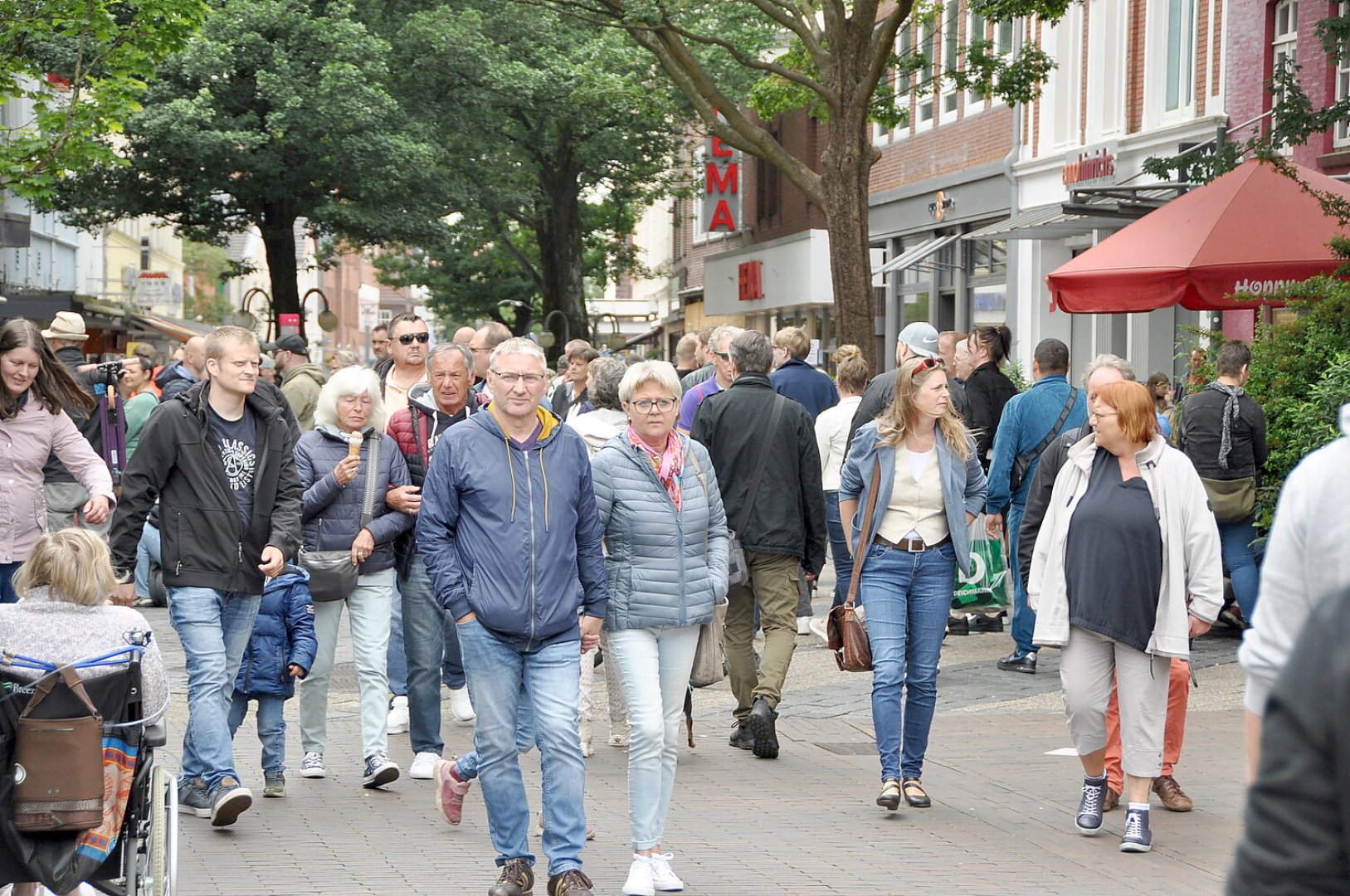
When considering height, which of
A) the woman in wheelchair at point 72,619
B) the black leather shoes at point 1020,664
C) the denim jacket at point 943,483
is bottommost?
the black leather shoes at point 1020,664

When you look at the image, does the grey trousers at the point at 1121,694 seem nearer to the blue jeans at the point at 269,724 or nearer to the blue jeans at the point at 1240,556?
the blue jeans at the point at 269,724

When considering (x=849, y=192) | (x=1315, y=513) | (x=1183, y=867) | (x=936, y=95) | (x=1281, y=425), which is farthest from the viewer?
(x=936, y=95)

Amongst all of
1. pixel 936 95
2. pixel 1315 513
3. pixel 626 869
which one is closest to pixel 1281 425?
pixel 626 869

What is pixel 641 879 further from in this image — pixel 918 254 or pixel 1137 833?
pixel 918 254

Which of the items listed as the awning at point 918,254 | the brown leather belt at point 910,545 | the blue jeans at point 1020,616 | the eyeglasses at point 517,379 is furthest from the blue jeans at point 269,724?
the awning at point 918,254

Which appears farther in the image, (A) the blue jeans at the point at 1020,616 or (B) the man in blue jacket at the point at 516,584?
(A) the blue jeans at the point at 1020,616

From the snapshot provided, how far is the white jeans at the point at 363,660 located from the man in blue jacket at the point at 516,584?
188cm

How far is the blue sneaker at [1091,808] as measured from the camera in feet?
23.1

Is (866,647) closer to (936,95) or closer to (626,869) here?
(626,869)

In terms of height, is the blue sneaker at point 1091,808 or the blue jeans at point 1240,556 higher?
the blue jeans at point 1240,556

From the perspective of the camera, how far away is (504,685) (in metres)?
6.02

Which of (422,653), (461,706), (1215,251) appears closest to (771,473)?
(422,653)

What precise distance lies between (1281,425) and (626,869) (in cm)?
618

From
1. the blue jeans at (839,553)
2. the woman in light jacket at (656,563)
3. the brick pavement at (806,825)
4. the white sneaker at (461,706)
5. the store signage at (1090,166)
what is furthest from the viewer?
the store signage at (1090,166)
